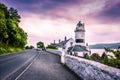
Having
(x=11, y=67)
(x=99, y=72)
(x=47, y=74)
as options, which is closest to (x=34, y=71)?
(x=47, y=74)

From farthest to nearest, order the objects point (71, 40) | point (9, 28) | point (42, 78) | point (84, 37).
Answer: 1. point (71, 40)
2. point (84, 37)
3. point (9, 28)
4. point (42, 78)

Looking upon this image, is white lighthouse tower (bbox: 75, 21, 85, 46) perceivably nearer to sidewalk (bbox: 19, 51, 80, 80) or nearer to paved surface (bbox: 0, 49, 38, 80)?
paved surface (bbox: 0, 49, 38, 80)

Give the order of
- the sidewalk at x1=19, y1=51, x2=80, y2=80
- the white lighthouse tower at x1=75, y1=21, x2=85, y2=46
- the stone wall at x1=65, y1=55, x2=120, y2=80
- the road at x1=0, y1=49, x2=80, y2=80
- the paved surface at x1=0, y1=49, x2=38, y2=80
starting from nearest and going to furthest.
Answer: the stone wall at x1=65, y1=55, x2=120, y2=80 → the sidewalk at x1=19, y1=51, x2=80, y2=80 → the road at x1=0, y1=49, x2=80, y2=80 → the paved surface at x1=0, y1=49, x2=38, y2=80 → the white lighthouse tower at x1=75, y1=21, x2=85, y2=46

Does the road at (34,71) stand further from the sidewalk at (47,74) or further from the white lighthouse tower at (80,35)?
the white lighthouse tower at (80,35)

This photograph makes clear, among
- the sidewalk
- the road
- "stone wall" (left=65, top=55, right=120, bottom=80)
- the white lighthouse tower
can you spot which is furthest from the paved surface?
the white lighthouse tower

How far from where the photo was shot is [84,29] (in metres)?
86.0

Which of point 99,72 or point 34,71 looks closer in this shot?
point 99,72

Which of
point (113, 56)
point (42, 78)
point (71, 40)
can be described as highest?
point (71, 40)

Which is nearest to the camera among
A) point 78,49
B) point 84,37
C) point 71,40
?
point 78,49

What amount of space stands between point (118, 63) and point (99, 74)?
36.9 inches

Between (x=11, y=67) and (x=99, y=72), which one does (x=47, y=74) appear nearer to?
(x=11, y=67)

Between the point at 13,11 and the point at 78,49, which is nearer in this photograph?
the point at 78,49

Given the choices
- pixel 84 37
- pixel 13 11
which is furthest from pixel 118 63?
pixel 13 11

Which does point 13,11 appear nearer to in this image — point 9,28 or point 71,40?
point 71,40
